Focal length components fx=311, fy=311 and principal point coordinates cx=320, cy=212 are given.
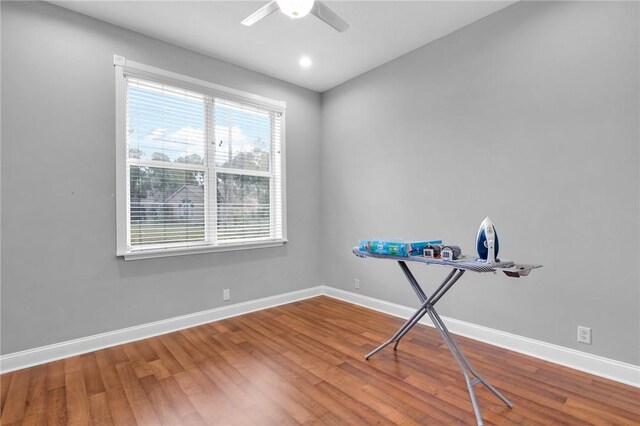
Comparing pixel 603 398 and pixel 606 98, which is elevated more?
pixel 606 98

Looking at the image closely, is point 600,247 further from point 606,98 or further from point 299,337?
point 299,337

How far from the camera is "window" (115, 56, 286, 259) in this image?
294cm

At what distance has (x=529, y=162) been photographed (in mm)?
2549

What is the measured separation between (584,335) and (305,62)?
360cm

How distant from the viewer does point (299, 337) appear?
2.96 m

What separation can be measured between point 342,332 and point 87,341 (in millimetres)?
2258

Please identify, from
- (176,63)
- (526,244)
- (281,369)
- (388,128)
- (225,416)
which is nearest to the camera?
(225,416)

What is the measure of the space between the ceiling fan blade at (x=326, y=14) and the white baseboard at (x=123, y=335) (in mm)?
2986

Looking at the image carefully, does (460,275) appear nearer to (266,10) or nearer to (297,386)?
(297,386)

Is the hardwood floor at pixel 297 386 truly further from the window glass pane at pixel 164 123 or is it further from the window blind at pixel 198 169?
the window glass pane at pixel 164 123

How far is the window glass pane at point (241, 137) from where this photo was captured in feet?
11.6

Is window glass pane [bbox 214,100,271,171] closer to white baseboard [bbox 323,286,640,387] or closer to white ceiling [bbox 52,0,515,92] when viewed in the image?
white ceiling [bbox 52,0,515,92]

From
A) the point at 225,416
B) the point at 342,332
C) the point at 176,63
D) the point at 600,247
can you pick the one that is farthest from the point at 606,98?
the point at 176,63

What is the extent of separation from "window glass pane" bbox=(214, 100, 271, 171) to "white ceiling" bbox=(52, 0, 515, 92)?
0.55 metres
